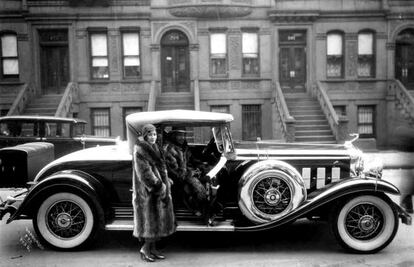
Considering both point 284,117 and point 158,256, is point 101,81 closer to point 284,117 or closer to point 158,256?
point 284,117

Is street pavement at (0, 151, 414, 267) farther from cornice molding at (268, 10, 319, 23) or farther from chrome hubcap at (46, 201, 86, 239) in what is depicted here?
cornice molding at (268, 10, 319, 23)

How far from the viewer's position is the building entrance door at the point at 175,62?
63.7ft

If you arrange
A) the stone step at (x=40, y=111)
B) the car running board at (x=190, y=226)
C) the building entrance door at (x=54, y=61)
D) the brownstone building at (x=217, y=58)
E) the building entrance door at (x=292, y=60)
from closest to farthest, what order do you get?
the car running board at (x=190, y=226) → the stone step at (x=40, y=111) → the brownstone building at (x=217, y=58) → the building entrance door at (x=54, y=61) → the building entrance door at (x=292, y=60)

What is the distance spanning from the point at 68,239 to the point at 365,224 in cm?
417

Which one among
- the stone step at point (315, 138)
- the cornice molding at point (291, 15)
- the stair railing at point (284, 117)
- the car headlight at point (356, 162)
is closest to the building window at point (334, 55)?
the cornice molding at point (291, 15)

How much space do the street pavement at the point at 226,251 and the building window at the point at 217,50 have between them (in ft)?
44.8

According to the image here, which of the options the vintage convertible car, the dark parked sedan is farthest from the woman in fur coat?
the dark parked sedan

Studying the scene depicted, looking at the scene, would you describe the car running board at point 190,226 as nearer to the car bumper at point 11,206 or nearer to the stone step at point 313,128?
the car bumper at point 11,206

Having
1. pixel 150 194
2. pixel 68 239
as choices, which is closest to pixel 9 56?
pixel 68 239

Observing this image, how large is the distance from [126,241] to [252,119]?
13820 mm

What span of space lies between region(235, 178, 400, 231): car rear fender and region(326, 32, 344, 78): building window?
1548 cm

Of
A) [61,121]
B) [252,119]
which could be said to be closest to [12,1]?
[61,121]

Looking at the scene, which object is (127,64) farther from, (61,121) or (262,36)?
(61,121)

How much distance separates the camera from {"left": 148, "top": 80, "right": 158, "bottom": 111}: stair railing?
17263 millimetres
